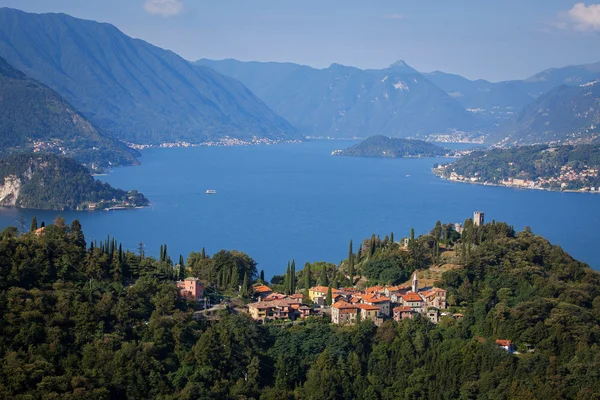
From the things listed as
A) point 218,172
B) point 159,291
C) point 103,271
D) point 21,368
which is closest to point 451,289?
point 159,291

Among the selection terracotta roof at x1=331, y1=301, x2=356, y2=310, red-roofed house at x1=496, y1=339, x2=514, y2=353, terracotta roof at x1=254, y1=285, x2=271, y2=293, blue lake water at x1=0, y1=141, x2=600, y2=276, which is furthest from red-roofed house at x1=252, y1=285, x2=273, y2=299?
blue lake water at x1=0, y1=141, x2=600, y2=276

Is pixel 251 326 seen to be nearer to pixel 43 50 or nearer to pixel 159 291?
pixel 159 291

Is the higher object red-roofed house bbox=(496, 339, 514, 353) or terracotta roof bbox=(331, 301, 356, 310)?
terracotta roof bbox=(331, 301, 356, 310)

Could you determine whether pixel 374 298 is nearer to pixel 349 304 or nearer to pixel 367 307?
pixel 367 307

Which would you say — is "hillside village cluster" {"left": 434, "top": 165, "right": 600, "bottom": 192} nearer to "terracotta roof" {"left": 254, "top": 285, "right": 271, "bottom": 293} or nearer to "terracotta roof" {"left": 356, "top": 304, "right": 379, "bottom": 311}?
"terracotta roof" {"left": 254, "top": 285, "right": 271, "bottom": 293}

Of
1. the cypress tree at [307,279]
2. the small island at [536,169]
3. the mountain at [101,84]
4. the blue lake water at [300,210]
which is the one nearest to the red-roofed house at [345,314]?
the cypress tree at [307,279]
